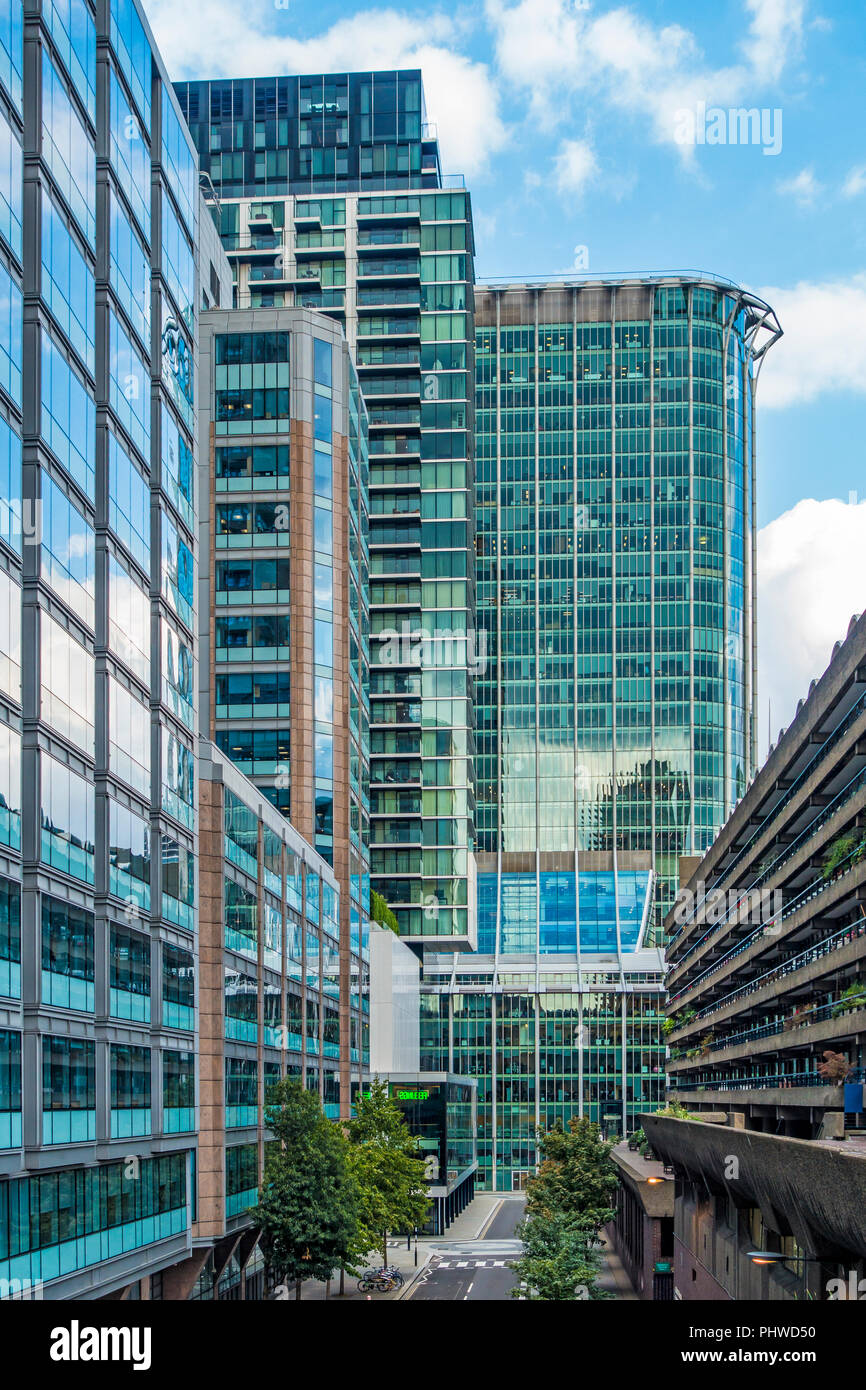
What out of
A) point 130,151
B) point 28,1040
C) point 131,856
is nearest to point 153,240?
point 130,151

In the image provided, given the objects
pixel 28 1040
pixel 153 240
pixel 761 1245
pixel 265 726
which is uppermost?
pixel 153 240

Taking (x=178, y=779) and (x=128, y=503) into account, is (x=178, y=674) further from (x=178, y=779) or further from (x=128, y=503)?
(x=128, y=503)

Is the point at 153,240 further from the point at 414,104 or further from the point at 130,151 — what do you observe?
the point at 414,104

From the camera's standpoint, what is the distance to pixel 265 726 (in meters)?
92.8

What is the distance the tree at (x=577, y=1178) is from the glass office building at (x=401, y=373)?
51852mm

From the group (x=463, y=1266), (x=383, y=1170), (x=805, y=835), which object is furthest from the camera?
(x=463, y=1266)

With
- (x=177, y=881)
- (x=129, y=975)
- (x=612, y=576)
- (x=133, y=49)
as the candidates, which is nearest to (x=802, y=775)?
(x=177, y=881)

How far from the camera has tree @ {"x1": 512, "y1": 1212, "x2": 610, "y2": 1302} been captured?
52906mm

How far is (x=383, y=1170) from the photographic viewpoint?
78.9 m

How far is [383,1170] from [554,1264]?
2688cm

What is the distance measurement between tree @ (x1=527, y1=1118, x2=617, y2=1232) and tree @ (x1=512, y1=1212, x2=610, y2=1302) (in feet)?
54.2

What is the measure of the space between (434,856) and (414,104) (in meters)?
73.7

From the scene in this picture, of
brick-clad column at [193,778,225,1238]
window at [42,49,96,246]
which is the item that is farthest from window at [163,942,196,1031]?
window at [42,49,96,246]

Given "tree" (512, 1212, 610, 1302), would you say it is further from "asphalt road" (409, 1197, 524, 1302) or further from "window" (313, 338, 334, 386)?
"window" (313, 338, 334, 386)
